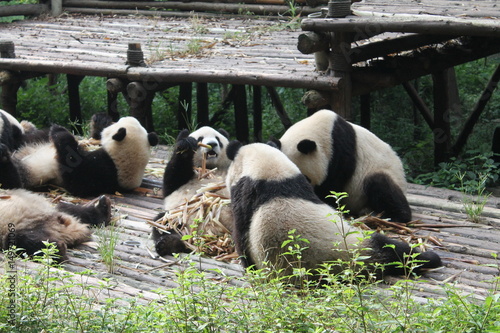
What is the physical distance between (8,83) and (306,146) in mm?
5068

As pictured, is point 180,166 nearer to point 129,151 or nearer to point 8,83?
point 129,151

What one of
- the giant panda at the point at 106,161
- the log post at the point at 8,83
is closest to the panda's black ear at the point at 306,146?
the giant panda at the point at 106,161

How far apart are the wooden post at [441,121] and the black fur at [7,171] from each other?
5.15 m

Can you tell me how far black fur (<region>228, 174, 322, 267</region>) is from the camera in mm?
3906

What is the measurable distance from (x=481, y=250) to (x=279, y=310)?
2033 mm

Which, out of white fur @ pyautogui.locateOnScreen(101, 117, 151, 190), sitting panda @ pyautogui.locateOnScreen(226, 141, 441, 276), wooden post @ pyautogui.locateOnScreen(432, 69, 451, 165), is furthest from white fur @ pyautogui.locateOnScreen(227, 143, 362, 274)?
wooden post @ pyautogui.locateOnScreen(432, 69, 451, 165)

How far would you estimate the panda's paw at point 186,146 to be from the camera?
5.29 metres

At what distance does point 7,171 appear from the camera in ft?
17.1

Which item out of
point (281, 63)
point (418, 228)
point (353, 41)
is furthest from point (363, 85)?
point (418, 228)

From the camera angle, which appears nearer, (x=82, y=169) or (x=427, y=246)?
(x=427, y=246)

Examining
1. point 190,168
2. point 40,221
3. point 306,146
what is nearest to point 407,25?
point 306,146

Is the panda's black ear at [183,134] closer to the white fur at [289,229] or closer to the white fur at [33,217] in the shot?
the white fur at [33,217]

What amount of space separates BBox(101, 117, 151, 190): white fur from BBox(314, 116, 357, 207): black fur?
178 centimetres

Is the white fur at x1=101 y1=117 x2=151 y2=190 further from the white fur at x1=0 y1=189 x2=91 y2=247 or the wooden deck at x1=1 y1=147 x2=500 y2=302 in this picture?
the white fur at x1=0 y1=189 x2=91 y2=247
